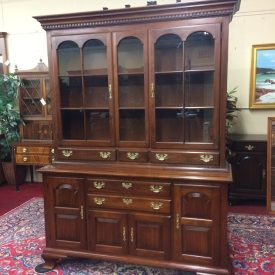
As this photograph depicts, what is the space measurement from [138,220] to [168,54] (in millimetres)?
1273

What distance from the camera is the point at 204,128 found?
2.19 meters

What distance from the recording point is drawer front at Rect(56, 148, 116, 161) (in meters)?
2.33

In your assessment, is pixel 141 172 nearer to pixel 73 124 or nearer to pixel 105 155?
pixel 105 155

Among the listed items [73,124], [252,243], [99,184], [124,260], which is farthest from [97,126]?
[252,243]

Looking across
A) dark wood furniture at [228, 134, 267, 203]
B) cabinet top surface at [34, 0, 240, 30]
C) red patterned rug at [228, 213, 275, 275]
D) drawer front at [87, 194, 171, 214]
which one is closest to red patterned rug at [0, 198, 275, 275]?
red patterned rug at [228, 213, 275, 275]

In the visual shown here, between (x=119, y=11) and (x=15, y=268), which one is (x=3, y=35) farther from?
(x=15, y=268)

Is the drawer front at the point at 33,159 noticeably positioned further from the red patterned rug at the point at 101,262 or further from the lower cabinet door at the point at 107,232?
the lower cabinet door at the point at 107,232

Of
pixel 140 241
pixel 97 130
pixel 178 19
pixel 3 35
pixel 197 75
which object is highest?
pixel 3 35

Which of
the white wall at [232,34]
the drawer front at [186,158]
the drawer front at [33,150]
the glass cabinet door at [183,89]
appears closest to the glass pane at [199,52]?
the glass cabinet door at [183,89]

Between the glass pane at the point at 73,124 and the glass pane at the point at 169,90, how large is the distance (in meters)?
0.67

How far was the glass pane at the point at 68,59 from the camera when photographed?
2.32 metres

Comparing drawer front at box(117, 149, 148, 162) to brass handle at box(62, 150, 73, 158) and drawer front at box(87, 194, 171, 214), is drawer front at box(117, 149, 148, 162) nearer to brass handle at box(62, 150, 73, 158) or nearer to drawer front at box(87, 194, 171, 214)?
drawer front at box(87, 194, 171, 214)

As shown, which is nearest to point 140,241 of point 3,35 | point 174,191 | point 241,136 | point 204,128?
point 174,191

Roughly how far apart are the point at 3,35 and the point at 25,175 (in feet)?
7.11
